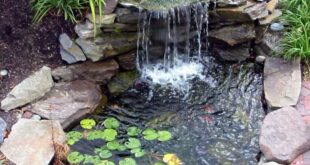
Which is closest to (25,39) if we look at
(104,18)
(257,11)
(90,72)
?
(90,72)

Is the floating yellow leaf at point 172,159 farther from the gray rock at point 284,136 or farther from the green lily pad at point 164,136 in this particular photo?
the gray rock at point 284,136

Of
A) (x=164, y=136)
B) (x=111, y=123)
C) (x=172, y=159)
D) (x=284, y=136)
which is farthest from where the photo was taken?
(x=111, y=123)

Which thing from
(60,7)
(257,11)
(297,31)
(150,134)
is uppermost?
(60,7)

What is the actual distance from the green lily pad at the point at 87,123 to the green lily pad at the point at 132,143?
1.37 feet

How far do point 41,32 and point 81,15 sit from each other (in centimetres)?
45

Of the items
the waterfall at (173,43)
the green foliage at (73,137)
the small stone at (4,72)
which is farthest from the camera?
the waterfall at (173,43)

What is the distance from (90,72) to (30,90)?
2.10 feet

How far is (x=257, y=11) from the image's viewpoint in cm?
525

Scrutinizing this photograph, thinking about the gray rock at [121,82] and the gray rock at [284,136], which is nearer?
the gray rock at [284,136]

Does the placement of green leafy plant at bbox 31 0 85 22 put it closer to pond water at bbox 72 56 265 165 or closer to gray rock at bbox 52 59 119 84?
gray rock at bbox 52 59 119 84

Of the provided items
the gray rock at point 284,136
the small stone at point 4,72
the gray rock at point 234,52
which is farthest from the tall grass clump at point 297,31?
the small stone at point 4,72

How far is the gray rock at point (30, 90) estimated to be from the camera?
464 centimetres

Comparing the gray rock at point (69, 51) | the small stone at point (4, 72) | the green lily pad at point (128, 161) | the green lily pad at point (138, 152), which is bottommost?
the green lily pad at point (128, 161)

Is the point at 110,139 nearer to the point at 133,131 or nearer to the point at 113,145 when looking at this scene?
the point at 113,145
